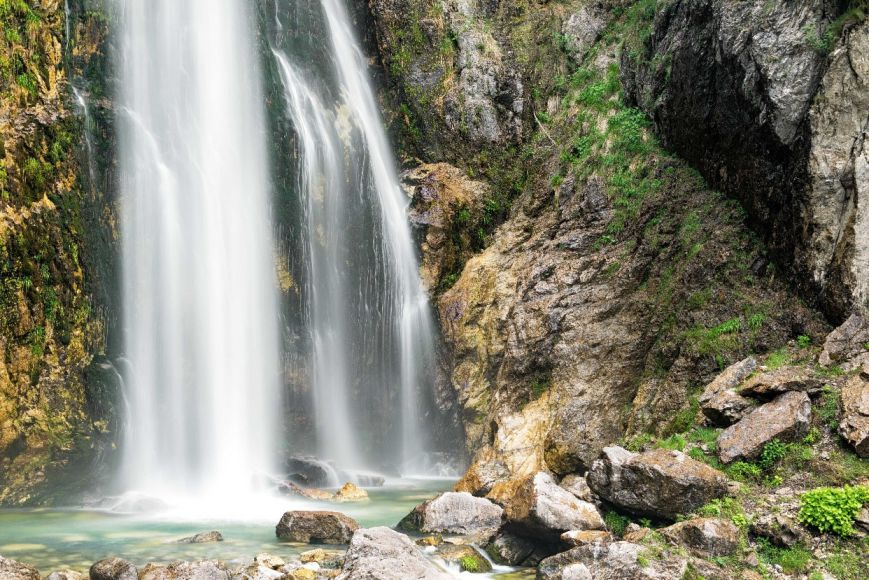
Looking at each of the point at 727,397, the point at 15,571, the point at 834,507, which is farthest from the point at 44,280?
the point at 834,507

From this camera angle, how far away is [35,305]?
15.5 metres

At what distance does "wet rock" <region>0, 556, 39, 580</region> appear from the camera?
801 centimetres

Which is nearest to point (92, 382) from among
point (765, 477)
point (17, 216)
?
point (17, 216)

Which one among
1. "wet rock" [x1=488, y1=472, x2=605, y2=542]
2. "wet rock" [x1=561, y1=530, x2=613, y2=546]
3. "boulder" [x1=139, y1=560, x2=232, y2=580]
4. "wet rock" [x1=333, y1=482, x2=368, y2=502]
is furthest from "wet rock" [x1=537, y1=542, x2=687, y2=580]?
"wet rock" [x1=333, y1=482, x2=368, y2=502]

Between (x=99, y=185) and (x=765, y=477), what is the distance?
56.9 feet

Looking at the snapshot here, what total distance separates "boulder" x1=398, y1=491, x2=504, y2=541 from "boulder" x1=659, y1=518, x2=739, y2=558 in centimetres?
377

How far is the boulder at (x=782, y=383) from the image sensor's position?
374 inches

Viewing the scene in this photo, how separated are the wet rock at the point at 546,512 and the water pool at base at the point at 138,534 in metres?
3.60

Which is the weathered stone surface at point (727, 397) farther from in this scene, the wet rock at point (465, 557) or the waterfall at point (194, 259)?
the waterfall at point (194, 259)

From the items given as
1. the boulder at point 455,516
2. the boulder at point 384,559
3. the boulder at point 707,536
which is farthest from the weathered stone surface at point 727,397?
the boulder at point 384,559

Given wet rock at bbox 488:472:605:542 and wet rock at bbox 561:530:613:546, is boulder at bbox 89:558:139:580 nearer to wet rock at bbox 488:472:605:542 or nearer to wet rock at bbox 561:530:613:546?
wet rock at bbox 488:472:605:542

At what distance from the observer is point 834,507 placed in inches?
294

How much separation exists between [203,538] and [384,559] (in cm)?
523

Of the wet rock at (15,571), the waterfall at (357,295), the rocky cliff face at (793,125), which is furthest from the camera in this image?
the waterfall at (357,295)
